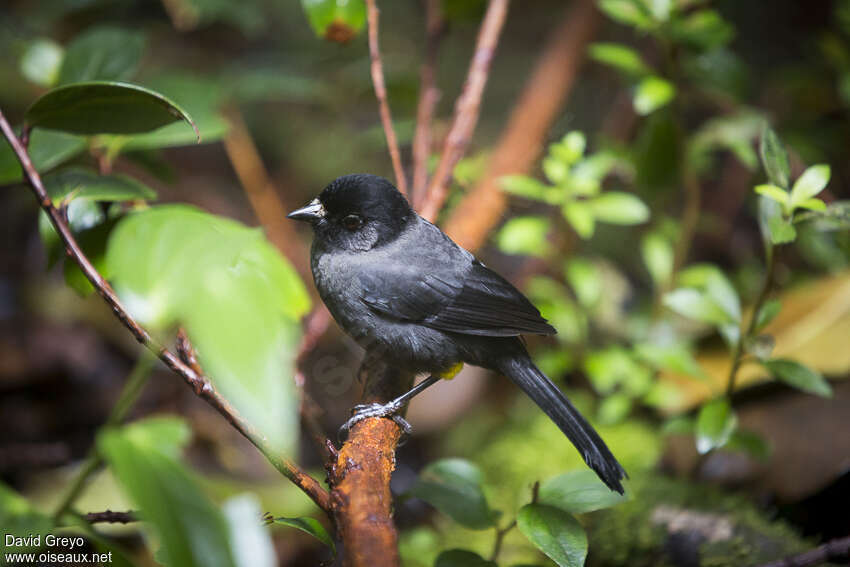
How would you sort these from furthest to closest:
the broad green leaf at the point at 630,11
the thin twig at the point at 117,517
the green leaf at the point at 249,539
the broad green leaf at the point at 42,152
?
the broad green leaf at the point at 630,11
the broad green leaf at the point at 42,152
the thin twig at the point at 117,517
the green leaf at the point at 249,539

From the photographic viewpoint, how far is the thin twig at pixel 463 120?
6.63 feet

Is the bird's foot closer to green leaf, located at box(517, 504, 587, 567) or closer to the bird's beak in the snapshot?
green leaf, located at box(517, 504, 587, 567)

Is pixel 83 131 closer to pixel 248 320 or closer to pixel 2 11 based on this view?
pixel 248 320

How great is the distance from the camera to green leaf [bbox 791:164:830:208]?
5.20ft

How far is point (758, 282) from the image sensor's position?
2904 mm

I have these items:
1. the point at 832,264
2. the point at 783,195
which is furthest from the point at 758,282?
the point at 783,195

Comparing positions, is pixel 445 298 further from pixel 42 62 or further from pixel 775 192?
pixel 42 62

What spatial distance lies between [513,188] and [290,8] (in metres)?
2.97

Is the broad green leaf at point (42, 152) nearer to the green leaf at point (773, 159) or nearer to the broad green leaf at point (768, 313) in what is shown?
the green leaf at point (773, 159)

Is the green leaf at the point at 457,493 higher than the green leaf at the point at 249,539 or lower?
higher

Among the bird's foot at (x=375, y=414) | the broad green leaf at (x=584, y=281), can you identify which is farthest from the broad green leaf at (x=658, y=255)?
the bird's foot at (x=375, y=414)

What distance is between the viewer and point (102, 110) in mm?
1387

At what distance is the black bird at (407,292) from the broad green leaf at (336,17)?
48cm

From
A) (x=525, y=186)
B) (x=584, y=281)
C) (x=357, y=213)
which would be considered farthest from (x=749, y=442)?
(x=357, y=213)
